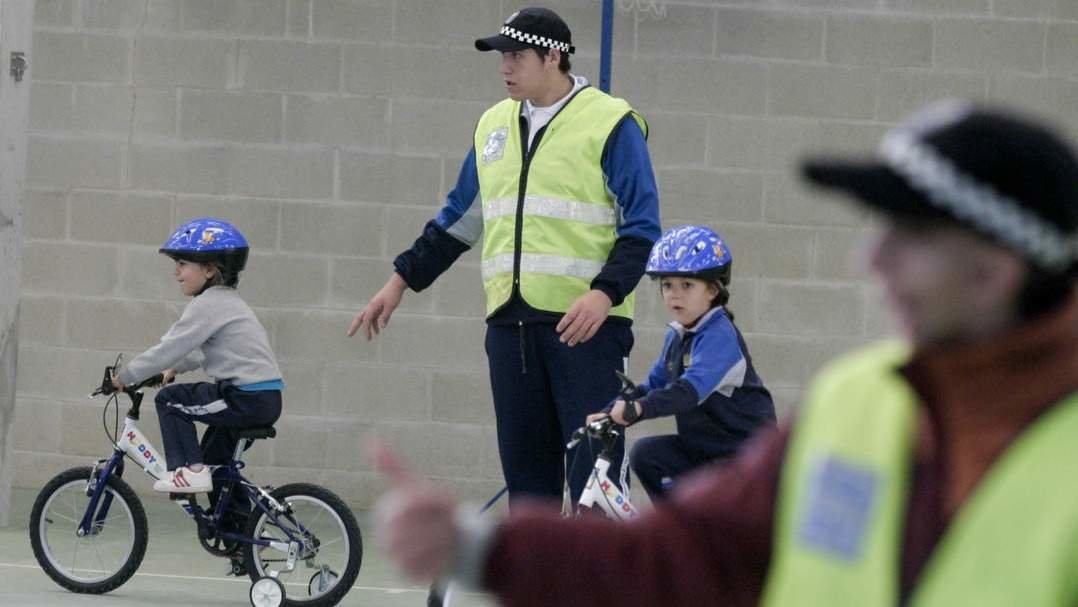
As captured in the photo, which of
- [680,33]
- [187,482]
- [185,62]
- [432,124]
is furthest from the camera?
[185,62]

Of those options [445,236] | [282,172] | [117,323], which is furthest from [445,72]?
[445,236]

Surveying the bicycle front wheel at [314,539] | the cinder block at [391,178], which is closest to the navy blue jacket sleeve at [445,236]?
the bicycle front wheel at [314,539]

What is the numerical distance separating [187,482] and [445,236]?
1.56 meters

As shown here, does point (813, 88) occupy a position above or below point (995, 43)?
below

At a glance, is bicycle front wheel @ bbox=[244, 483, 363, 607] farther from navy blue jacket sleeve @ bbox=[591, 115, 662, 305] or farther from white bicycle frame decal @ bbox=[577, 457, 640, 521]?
navy blue jacket sleeve @ bbox=[591, 115, 662, 305]

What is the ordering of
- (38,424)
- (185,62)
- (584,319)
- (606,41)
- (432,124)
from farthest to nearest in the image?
(38,424)
(185,62)
(432,124)
(606,41)
(584,319)

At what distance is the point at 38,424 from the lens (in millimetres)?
9328

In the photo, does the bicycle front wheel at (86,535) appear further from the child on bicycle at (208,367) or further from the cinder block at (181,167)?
the cinder block at (181,167)

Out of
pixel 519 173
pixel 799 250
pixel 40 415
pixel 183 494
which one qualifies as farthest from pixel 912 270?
pixel 40 415

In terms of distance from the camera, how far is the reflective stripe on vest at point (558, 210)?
557 centimetres

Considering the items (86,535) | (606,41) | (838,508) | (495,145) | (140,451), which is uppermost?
(606,41)

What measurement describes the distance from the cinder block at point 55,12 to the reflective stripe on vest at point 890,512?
7.87 m

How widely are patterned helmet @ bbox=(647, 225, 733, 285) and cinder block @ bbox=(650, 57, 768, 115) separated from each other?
3049 mm

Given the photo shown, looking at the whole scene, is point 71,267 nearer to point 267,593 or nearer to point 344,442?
point 344,442
